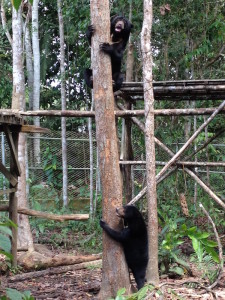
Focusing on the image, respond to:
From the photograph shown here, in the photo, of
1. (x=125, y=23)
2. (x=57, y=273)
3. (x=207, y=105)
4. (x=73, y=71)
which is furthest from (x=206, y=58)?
(x=57, y=273)

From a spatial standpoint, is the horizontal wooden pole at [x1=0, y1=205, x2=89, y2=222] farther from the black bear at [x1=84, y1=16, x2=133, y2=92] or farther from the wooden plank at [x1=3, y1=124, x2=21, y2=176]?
the black bear at [x1=84, y1=16, x2=133, y2=92]

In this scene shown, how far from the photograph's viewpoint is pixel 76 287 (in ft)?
19.6

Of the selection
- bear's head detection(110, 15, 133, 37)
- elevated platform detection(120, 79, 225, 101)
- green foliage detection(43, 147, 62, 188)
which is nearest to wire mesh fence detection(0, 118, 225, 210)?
green foliage detection(43, 147, 62, 188)

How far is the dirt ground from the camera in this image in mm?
5371

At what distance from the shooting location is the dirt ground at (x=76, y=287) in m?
5.37

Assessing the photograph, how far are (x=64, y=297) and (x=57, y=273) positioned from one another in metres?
1.31

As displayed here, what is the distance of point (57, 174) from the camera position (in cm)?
1329

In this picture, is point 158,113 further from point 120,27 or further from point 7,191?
point 7,191

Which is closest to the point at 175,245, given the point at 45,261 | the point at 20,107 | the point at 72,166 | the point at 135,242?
the point at 135,242

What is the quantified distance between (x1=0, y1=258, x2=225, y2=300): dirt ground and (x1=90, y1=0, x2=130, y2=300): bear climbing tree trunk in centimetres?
67

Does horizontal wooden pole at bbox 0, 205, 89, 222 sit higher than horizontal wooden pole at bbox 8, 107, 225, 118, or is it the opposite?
horizontal wooden pole at bbox 8, 107, 225, 118

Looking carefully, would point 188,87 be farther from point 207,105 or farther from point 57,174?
point 57,174

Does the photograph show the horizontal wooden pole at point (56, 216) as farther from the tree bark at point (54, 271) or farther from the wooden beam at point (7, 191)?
the tree bark at point (54, 271)

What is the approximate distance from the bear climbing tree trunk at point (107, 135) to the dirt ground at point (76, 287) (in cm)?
67
